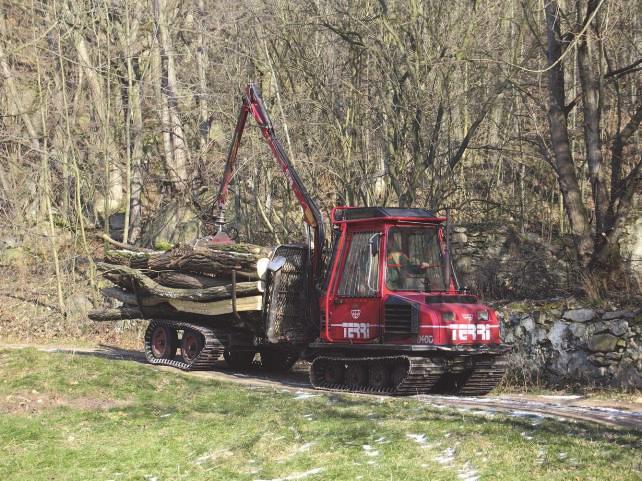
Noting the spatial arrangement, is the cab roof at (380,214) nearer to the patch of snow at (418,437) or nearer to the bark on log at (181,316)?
the bark on log at (181,316)

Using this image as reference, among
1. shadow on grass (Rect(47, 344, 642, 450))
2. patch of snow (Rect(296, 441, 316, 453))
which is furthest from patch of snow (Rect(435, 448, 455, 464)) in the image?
patch of snow (Rect(296, 441, 316, 453))

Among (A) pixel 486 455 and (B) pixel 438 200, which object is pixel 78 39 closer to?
(B) pixel 438 200

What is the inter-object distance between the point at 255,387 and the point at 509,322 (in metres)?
4.86

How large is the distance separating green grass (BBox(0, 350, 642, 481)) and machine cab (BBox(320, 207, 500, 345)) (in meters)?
1.41

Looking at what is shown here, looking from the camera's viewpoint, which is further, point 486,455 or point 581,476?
point 486,455

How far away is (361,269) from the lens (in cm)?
1452

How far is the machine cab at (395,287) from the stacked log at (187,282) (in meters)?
1.64

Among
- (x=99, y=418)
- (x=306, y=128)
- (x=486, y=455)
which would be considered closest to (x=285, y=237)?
(x=306, y=128)

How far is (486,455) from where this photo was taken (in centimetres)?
905

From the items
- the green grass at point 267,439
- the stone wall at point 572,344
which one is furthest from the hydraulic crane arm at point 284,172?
the stone wall at point 572,344

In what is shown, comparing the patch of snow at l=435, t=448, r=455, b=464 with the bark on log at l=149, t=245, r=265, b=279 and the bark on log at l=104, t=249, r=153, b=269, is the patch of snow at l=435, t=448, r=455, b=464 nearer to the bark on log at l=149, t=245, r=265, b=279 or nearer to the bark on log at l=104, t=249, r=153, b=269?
the bark on log at l=149, t=245, r=265, b=279

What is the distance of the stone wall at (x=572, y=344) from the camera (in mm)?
14789

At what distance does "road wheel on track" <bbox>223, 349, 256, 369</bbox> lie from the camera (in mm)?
18266

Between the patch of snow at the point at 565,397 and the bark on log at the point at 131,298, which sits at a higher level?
the bark on log at the point at 131,298
